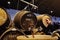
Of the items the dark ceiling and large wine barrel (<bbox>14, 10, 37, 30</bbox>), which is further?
the dark ceiling

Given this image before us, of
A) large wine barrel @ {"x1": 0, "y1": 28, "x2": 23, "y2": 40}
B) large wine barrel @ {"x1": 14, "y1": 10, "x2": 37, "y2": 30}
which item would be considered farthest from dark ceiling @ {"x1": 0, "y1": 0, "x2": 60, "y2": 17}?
large wine barrel @ {"x1": 0, "y1": 28, "x2": 23, "y2": 40}

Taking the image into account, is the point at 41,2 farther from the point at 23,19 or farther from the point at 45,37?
the point at 45,37

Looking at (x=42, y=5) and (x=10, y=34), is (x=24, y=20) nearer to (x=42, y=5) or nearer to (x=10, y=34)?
(x=10, y=34)

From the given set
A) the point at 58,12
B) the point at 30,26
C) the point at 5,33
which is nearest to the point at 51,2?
the point at 58,12

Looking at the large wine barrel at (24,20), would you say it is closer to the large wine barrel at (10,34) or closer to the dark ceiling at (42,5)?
the large wine barrel at (10,34)

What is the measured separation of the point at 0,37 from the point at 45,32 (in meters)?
1.24

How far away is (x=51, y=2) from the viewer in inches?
175

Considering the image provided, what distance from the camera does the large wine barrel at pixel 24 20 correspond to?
2.99 m

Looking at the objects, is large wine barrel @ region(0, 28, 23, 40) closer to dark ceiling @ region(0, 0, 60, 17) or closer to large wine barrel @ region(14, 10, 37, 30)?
large wine barrel @ region(14, 10, 37, 30)

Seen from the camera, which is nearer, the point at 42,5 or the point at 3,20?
the point at 3,20

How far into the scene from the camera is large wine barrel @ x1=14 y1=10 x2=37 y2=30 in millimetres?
2990

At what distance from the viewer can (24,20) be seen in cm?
307

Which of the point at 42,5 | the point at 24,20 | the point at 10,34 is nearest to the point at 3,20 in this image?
the point at 10,34

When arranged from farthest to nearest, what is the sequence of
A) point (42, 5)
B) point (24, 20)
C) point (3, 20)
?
point (42, 5) → point (24, 20) → point (3, 20)
